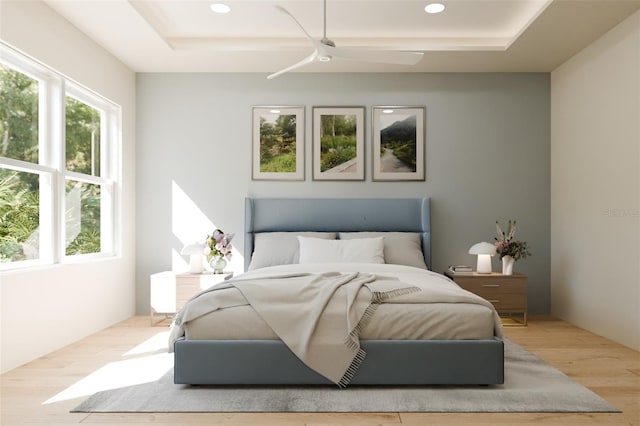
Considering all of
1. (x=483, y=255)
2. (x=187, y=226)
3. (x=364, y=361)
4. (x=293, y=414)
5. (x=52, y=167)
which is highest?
(x=52, y=167)

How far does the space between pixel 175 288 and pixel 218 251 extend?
20.9 inches

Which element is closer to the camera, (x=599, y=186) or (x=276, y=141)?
(x=599, y=186)

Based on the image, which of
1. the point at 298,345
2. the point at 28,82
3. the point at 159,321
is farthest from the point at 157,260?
the point at 298,345

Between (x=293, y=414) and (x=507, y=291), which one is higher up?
(x=507, y=291)

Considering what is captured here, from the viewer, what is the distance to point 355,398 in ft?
9.16

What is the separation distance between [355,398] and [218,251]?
102 inches

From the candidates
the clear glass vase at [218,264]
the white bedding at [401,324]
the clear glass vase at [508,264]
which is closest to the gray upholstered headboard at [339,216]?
the clear glass vase at [218,264]

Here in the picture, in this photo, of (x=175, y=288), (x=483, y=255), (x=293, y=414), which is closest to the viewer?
(x=293, y=414)

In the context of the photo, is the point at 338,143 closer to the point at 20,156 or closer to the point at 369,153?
the point at 369,153

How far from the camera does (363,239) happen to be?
483cm

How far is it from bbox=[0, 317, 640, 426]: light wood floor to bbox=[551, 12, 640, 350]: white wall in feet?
1.08

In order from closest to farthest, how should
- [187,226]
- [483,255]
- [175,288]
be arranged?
[175,288] → [483,255] → [187,226]

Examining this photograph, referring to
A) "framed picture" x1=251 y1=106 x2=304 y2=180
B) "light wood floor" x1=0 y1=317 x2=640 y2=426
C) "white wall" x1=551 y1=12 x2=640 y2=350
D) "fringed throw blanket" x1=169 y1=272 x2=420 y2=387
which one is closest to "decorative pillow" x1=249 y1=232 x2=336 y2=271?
A: "framed picture" x1=251 y1=106 x2=304 y2=180

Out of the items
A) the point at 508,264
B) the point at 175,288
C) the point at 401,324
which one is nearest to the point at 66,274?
the point at 175,288
